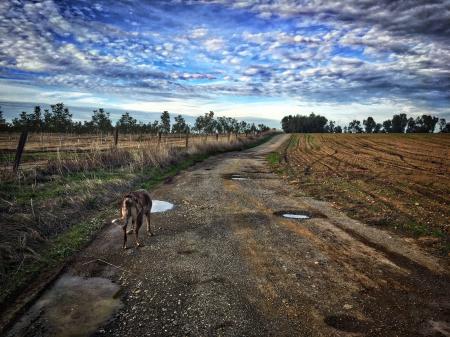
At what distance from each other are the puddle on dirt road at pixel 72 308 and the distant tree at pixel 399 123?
146 meters

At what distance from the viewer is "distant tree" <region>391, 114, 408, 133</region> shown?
13188cm

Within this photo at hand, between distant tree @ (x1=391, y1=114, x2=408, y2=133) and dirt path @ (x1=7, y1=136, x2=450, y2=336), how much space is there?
141704 millimetres

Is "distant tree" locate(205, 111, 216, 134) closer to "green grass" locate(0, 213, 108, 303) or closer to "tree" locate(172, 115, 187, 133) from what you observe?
"tree" locate(172, 115, 187, 133)

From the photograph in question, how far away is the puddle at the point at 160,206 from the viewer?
955 centimetres

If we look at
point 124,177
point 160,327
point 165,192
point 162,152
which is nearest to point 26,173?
point 124,177

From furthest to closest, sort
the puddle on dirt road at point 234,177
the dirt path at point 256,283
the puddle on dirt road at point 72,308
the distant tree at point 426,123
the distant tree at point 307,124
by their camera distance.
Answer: the distant tree at point 307,124
the distant tree at point 426,123
the puddle on dirt road at point 234,177
the dirt path at point 256,283
the puddle on dirt road at point 72,308

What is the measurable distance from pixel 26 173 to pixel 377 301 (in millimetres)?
12031

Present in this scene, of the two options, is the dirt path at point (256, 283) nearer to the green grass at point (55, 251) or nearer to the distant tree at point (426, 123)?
the green grass at point (55, 251)

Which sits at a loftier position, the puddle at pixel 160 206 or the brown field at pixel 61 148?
the brown field at pixel 61 148

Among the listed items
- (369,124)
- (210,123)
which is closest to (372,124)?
(369,124)

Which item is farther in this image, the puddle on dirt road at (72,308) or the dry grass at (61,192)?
the dry grass at (61,192)

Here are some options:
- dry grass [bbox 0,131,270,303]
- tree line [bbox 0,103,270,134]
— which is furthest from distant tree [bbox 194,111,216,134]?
dry grass [bbox 0,131,270,303]

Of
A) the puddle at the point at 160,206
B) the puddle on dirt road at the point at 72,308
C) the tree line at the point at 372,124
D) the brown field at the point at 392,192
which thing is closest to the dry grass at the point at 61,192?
the puddle on dirt road at the point at 72,308

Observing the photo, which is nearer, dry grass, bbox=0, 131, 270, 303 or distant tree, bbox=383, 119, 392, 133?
dry grass, bbox=0, 131, 270, 303
